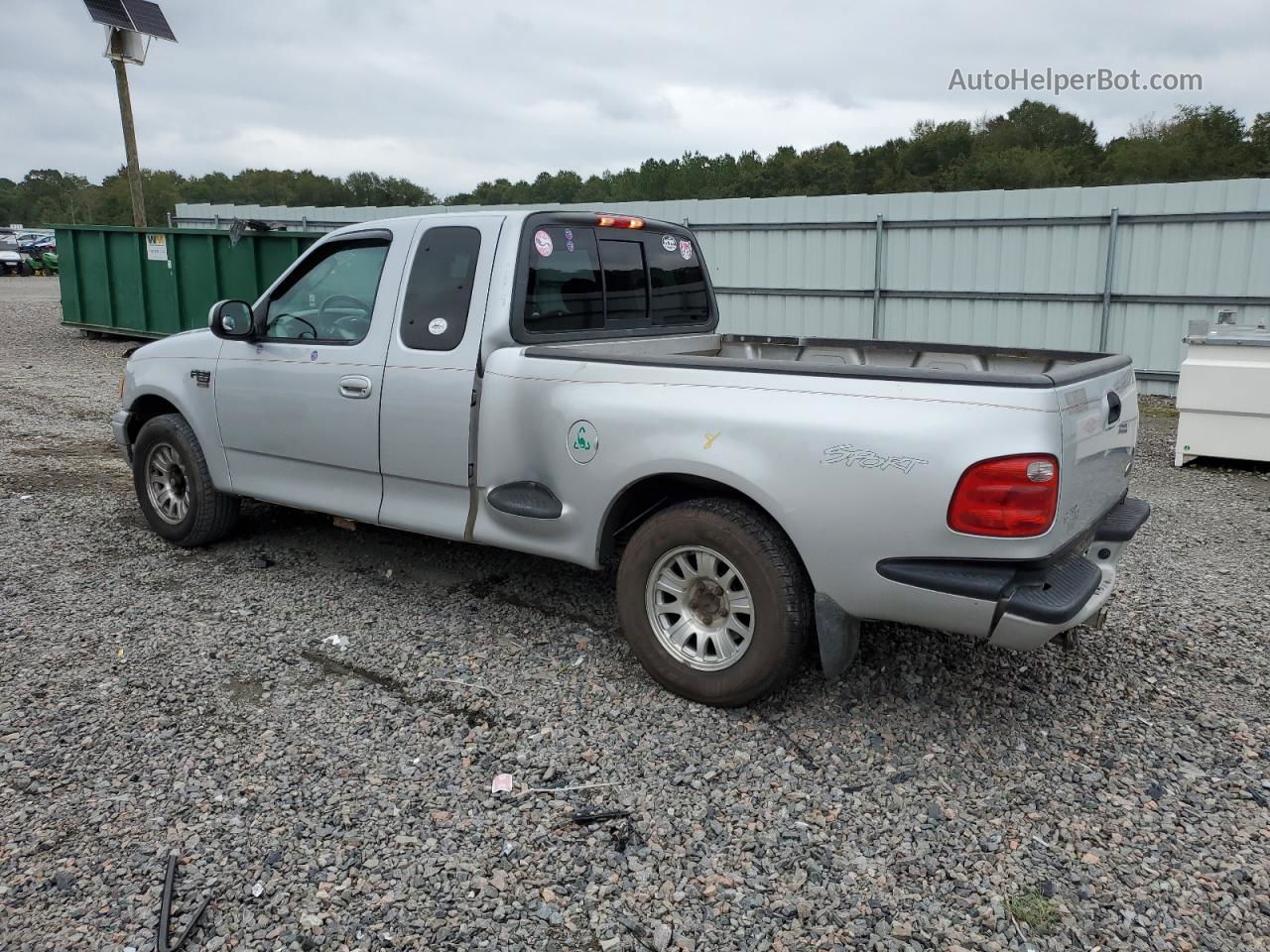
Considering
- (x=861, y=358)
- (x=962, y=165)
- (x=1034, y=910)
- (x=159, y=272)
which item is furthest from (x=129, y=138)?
(x=962, y=165)

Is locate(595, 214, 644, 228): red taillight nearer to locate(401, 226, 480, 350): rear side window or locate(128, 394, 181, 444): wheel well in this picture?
locate(401, 226, 480, 350): rear side window

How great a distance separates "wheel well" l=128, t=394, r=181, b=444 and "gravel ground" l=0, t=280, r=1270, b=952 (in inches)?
40.4

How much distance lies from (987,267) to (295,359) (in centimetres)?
1066

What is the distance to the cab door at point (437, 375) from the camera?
4.43 m

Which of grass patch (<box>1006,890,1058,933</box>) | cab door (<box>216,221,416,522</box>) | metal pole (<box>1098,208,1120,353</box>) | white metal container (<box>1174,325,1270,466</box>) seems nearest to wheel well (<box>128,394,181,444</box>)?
cab door (<box>216,221,416,522</box>)

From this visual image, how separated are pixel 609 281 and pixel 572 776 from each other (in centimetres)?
252

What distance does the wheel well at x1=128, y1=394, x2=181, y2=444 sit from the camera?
19.7 ft

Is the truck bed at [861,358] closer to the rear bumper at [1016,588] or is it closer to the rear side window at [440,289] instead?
the rear side window at [440,289]

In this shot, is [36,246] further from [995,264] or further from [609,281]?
[609,281]

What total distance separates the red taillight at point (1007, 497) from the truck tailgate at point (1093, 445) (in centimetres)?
7

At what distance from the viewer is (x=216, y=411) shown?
5.51 meters

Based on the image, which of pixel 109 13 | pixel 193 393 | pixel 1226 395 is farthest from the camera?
pixel 109 13

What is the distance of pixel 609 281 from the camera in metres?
4.97

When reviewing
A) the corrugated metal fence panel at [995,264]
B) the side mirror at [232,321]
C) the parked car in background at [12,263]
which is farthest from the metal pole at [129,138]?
the parked car in background at [12,263]
